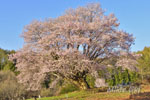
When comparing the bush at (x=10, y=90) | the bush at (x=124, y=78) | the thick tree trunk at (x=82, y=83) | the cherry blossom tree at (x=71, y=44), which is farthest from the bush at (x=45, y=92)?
the bush at (x=124, y=78)

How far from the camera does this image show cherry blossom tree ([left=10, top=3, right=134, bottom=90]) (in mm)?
15227

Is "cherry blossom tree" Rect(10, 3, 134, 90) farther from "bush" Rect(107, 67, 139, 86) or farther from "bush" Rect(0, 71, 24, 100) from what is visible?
"bush" Rect(107, 67, 139, 86)

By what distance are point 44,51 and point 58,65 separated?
2268 mm

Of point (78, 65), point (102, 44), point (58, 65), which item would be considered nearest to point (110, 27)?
point (102, 44)

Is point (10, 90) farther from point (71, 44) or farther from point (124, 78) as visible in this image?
point (124, 78)

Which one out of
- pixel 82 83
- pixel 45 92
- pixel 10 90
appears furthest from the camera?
pixel 45 92

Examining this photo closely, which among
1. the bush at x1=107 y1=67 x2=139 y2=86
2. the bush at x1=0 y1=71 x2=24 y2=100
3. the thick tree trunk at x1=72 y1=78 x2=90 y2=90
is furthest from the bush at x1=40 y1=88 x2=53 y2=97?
the bush at x1=107 y1=67 x2=139 y2=86

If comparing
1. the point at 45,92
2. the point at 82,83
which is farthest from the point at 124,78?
the point at 82,83

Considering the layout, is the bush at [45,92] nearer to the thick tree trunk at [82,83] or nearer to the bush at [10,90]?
the bush at [10,90]

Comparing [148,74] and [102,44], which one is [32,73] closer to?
[102,44]

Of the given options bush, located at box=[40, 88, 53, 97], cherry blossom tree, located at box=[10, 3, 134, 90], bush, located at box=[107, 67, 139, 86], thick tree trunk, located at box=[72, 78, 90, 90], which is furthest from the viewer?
bush, located at box=[107, 67, 139, 86]

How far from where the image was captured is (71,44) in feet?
52.9

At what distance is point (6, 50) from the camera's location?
138ft

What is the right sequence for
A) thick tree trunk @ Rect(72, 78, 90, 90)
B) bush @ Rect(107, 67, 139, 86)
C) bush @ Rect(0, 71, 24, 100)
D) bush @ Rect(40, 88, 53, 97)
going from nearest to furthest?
thick tree trunk @ Rect(72, 78, 90, 90) < bush @ Rect(0, 71, 24, 100) < bush @ Rect(40, 88, 53, 97) < bush @ Rect(107, 67, 139, 86)
